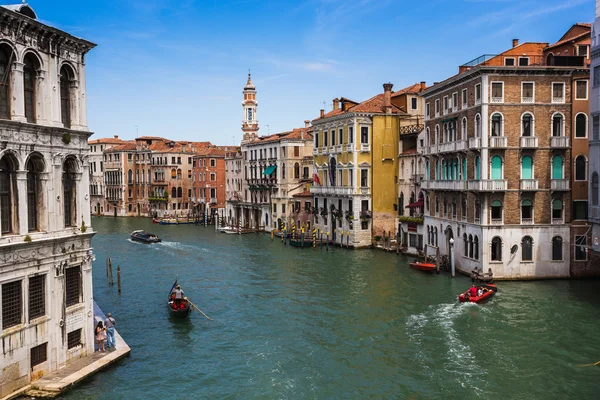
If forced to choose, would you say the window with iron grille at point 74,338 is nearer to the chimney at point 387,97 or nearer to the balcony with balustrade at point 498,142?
the balcony with balustrade at point 498,142

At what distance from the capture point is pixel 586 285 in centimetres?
2838

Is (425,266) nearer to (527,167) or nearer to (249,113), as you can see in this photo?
(527,167)

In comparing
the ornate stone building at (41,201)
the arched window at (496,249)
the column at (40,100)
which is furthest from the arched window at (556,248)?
the column at (40,100)

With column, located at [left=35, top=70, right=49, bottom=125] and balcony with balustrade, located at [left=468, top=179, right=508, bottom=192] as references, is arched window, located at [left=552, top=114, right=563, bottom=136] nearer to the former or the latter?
balcony with balustrade, located at [left=468, top=179, right=508, bottom=192]

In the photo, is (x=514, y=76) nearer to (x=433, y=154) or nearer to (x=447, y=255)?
(x=433, y=154)

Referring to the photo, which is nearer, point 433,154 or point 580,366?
point 580,366

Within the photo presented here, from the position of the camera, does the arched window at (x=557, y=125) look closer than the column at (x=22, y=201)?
No

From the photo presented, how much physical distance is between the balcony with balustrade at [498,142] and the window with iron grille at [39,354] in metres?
22.5

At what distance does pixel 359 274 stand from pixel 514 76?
44.2 feet

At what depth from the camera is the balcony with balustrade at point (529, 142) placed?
29.3 metres

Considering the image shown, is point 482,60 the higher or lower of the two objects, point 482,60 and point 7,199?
the higher

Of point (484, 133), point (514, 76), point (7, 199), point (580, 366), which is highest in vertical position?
point (514, 76)

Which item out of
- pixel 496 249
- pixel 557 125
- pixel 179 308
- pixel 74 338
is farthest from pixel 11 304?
pixel 557 125

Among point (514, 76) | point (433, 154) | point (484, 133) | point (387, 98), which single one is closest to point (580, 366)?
point (484, 133)
